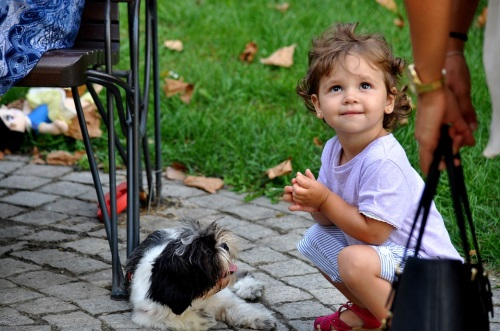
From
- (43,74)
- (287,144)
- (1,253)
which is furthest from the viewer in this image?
(287,144)

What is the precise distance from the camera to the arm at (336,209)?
2982 mm

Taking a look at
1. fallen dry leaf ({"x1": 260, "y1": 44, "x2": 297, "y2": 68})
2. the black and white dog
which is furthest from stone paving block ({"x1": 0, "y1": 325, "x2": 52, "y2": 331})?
fallen dry leaf ({"x1": 260, "y1": 44, "x2": 297, "y2": 68})

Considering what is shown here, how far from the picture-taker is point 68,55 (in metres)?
3.51

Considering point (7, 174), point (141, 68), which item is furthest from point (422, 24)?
point (141, 68)

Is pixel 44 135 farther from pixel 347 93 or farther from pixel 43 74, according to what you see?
pixel 347 93

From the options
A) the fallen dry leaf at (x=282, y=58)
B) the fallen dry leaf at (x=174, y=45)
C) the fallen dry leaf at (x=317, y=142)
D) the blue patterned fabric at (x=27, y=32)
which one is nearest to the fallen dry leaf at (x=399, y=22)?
the fallen dry leaf at (x=282, y=58)

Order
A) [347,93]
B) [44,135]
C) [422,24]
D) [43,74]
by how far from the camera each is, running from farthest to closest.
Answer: [44,135] → [43,74] → [347,93] → [422,24]

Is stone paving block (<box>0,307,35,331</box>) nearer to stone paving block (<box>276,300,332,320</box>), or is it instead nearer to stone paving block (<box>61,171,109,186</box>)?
stone paving block (<box>276,300,332,320</box>)

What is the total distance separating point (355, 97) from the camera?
3041 millimetres

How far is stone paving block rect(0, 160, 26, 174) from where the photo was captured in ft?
17.7

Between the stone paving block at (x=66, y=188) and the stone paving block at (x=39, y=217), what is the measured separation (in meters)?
0.30

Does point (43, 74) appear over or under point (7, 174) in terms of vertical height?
over

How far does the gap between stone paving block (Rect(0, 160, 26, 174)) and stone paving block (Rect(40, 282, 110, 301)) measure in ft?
5.58

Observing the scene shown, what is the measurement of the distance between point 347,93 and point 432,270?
983 mm
